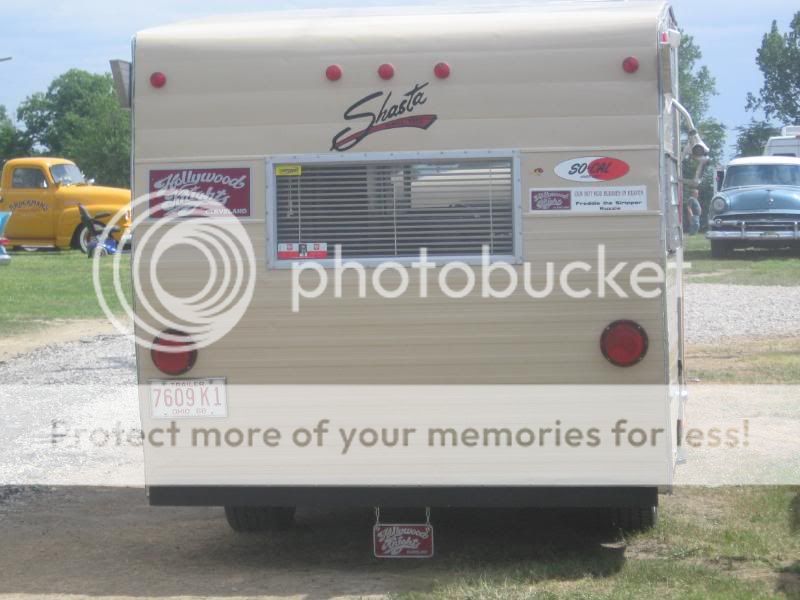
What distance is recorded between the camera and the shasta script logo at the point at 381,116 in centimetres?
564

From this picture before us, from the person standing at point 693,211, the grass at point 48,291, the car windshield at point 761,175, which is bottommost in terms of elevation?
the grass at point 48,291

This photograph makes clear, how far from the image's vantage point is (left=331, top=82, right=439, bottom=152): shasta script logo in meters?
5.64

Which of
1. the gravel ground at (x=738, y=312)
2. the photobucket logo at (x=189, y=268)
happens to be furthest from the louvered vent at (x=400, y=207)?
the gravel ground at (x=738, y=312)

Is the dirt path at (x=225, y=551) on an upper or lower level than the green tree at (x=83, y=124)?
lower

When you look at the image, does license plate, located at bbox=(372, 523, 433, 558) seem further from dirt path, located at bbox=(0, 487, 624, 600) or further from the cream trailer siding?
the cream trailer siding

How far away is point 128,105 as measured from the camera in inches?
237

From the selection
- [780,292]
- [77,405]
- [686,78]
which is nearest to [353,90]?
[77,405]

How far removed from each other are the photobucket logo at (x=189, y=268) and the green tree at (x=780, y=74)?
272ft

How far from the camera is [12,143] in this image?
10400 cm

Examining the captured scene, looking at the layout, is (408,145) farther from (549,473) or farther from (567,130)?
(549,473)

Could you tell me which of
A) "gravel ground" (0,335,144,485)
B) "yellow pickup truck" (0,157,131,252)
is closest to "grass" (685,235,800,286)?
"gravel ground" (0,335,144,485)

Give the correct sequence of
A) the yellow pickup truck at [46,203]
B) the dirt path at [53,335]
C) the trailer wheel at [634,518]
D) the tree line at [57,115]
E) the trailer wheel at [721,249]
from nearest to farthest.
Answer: the trailer wheel at [634,518]
the dirt path at [53,335]
the trailer wheel at [721,249]
the yellow pickup truck at [46,203]
the tree line at [57,115]

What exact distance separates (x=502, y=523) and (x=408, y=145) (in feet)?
8.34

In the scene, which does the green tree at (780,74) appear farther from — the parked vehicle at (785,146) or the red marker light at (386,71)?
the red marker light at (386,71)
